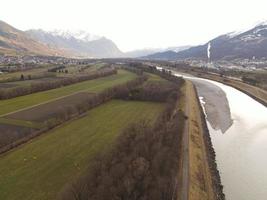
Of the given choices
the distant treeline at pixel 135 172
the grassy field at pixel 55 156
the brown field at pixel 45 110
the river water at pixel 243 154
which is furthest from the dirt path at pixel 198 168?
the brown field at pixel 45 110

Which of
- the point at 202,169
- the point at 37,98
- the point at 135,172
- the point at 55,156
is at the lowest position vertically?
the point at 37,98

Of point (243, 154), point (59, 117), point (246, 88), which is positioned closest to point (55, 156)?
point (59, 117)

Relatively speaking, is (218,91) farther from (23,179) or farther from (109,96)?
(23,179)

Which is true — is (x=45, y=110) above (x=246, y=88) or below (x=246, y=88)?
above

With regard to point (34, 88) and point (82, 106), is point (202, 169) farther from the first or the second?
point (34, 88)

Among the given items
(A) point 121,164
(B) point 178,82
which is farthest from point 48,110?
(B) point 178,82

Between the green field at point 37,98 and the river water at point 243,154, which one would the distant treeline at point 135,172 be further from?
the green field at point 37,98

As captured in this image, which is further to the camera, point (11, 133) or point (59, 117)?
point (59, 117)
